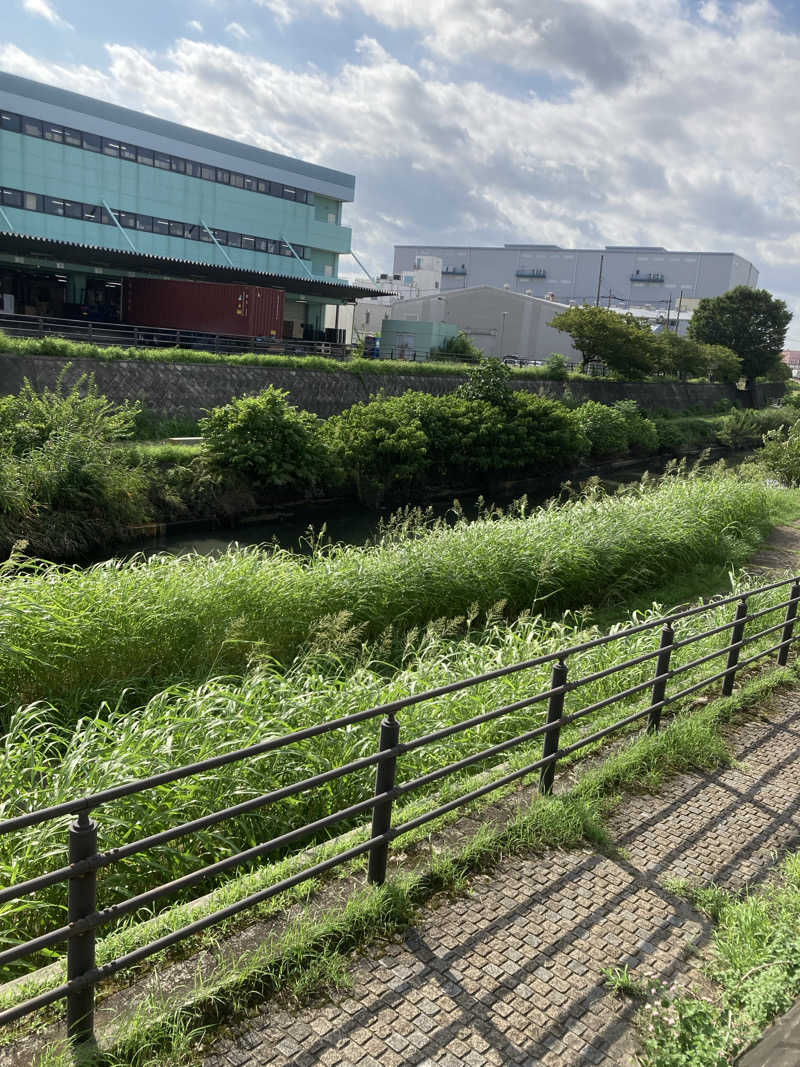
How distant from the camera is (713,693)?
6.97m

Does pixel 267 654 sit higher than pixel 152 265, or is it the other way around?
pixel 152 265

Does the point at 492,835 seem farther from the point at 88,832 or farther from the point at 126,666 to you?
the point at 126,666

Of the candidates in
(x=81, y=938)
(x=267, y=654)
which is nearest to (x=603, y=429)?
(x=267, y=654)

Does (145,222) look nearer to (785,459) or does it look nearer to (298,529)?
(298,529)

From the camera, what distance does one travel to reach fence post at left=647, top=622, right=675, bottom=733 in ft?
18.9

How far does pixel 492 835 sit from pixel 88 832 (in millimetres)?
2394

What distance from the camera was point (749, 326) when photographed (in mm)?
63812

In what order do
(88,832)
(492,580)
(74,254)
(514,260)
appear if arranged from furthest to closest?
(514,260) < (74,254) < (492,580) < (88,832)

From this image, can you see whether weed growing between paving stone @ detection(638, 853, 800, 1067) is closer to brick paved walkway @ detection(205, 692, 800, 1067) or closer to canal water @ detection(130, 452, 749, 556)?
brick paved walkway @ detection(205, 692, 800, 1067)

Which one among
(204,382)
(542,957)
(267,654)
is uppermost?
(204,382)

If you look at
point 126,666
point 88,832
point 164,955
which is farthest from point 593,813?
point 126,666

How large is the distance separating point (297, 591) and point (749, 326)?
211 feet

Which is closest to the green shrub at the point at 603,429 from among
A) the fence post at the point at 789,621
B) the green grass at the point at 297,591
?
the green grass at the point at 297,591

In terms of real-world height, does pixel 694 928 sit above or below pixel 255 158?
below
